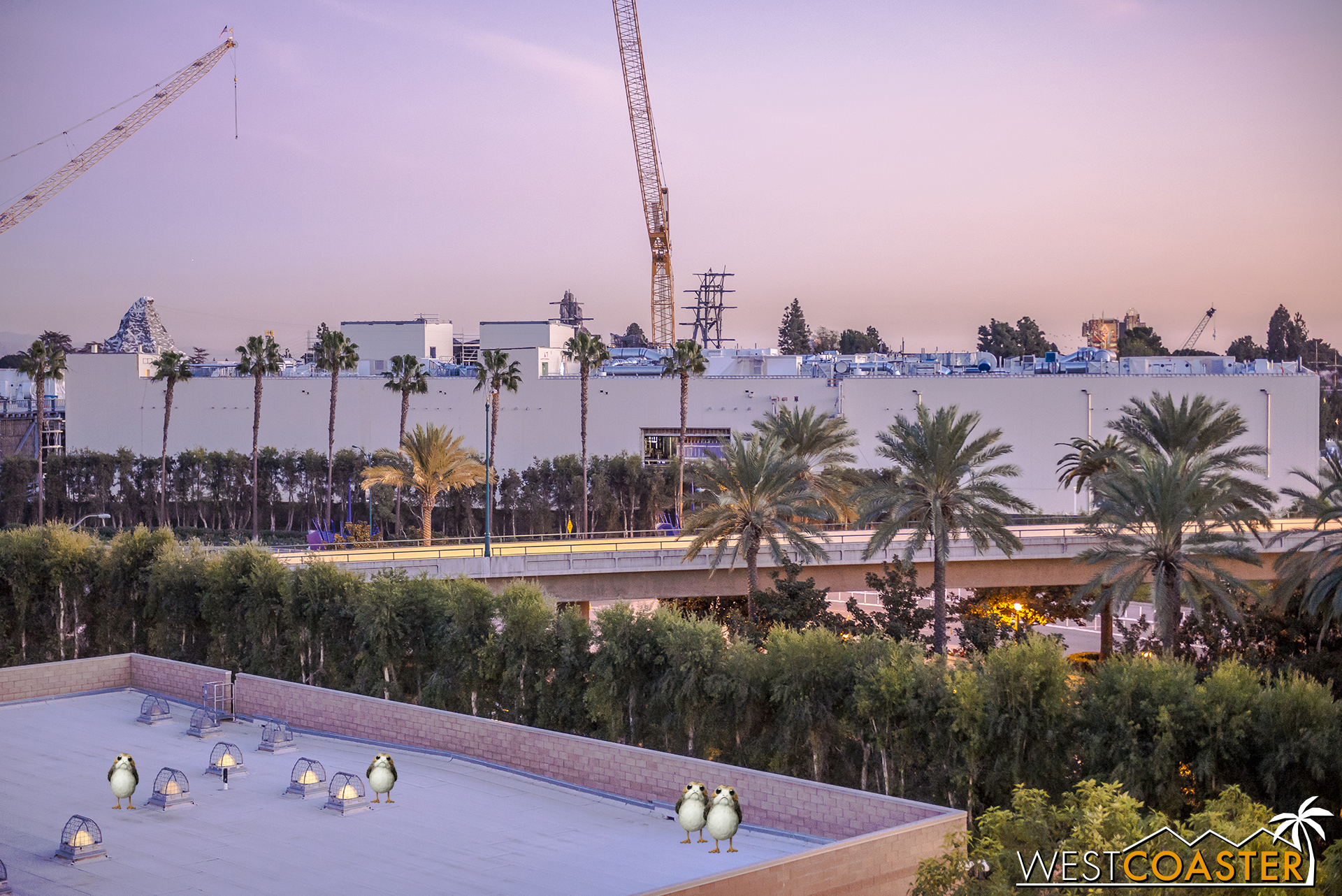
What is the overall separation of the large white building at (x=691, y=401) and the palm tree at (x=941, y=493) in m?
43.2

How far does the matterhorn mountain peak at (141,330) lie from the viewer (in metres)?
144

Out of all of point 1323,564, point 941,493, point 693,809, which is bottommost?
point 693,809

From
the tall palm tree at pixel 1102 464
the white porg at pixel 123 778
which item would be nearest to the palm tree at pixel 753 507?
the tall palm tree at pixel 1102 464

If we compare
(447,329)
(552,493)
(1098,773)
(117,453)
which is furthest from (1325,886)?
(447,329)

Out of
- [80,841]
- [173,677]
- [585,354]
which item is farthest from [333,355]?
[80,841]

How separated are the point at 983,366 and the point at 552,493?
35.1m

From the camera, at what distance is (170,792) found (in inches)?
836

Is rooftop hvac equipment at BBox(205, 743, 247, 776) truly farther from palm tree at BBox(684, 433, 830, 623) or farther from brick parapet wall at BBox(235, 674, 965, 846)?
palm tree at BBox(684, 433, 830, 623)

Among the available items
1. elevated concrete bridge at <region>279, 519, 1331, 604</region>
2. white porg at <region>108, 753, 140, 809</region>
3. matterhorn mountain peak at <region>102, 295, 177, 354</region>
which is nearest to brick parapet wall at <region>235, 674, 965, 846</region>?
white porg at <region>108, 753, 140, 809</region>

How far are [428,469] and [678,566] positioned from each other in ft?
54.9

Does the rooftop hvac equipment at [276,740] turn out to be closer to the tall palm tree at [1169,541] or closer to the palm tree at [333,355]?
the tall palm tree at [1169,541]

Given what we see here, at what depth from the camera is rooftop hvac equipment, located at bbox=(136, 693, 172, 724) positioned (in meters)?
28.3

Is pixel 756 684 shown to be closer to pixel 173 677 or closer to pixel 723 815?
pixel 723 815

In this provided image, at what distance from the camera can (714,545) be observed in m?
47.5
